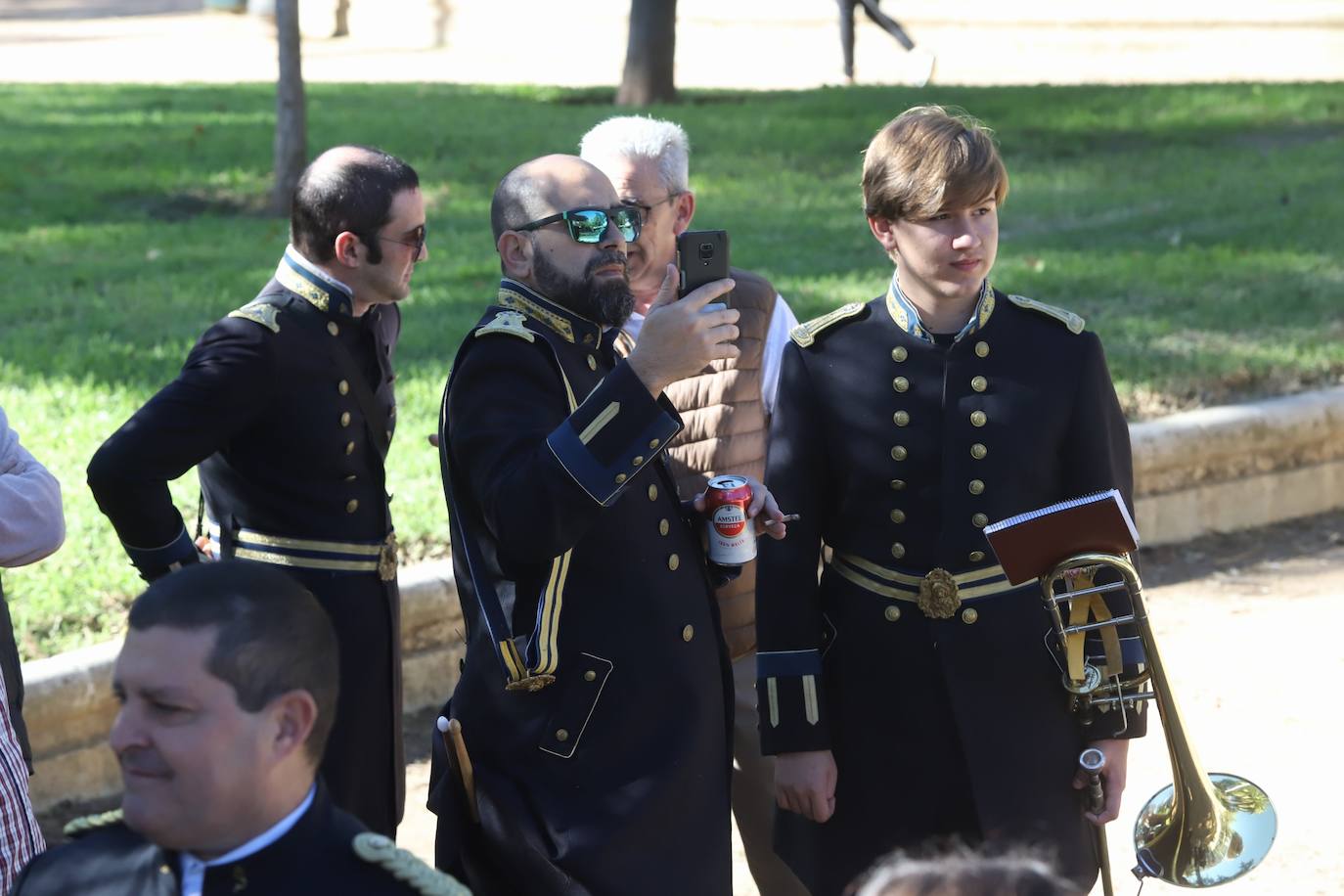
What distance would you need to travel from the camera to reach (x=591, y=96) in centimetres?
1914

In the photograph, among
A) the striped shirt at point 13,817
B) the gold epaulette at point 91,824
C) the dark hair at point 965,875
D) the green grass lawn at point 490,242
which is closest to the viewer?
the gold epaulette at point 91,824

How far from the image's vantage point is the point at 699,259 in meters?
3.20

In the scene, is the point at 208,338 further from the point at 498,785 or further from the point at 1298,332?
the point at 1298,332

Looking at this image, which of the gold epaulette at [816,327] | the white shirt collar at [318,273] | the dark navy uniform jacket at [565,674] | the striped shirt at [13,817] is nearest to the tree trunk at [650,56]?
the white shirt collar at [318,273]

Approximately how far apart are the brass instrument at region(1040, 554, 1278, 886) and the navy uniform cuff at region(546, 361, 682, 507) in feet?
2.81

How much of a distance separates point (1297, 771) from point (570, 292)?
3269 mm

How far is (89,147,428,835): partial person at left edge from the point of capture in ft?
12.7

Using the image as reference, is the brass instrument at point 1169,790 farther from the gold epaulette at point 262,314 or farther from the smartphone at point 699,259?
the gold epaulette at point 262,314

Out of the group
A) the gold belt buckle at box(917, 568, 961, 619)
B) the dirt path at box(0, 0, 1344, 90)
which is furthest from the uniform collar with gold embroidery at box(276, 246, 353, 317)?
the dirt path at box(0, 0, 1344, 90)

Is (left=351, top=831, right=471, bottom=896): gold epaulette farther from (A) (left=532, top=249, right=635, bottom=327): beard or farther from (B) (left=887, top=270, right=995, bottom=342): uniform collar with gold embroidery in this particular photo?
(B) (left=887, top=270, right=995, bottom=342): uniform collar with gold embroidery

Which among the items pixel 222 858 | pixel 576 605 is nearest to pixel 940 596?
pixel 576 605

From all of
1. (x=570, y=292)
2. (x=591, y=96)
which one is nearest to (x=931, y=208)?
(x=570, y=292)

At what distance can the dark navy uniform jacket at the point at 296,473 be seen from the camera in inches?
150

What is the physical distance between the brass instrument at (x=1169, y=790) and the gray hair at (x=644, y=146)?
1440 mm
